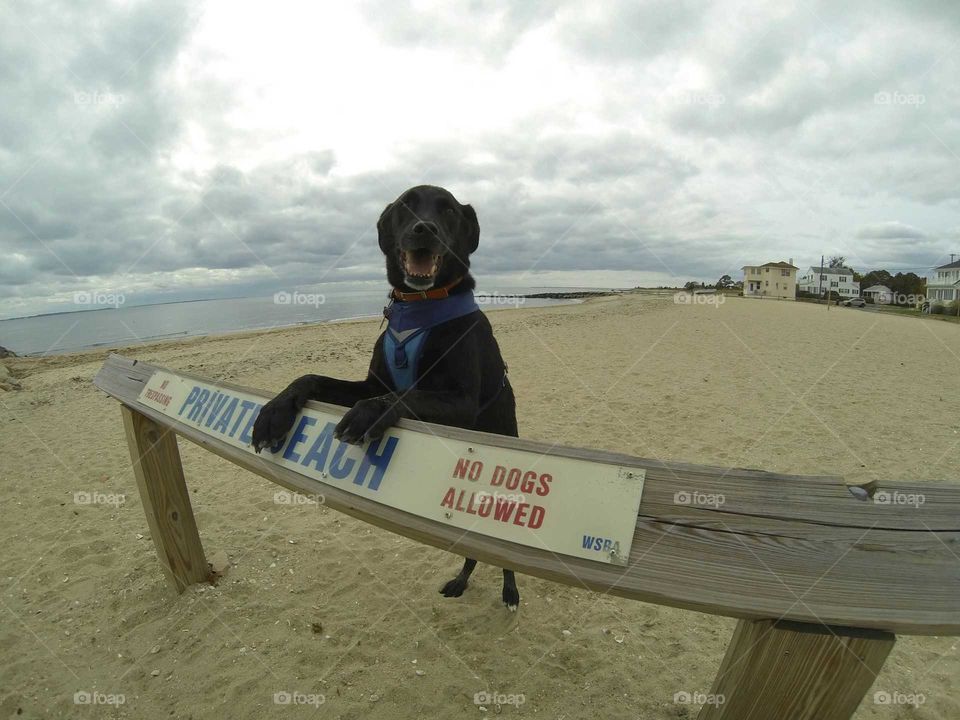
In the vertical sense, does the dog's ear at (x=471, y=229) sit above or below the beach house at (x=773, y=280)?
below

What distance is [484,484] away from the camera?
1566mm

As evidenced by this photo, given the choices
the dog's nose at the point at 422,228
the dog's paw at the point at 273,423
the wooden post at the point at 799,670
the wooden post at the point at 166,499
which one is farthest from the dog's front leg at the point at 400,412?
the wooden post at the point at 166,499

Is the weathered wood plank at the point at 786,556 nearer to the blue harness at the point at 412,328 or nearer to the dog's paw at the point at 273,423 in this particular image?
the dog's paw at the point at 273,423

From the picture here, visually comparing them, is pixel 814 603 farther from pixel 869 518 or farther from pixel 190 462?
pixel 190 462

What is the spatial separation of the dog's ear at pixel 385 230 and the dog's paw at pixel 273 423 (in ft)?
4.94

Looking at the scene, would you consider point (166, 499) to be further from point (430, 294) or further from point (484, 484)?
point (484, 484)

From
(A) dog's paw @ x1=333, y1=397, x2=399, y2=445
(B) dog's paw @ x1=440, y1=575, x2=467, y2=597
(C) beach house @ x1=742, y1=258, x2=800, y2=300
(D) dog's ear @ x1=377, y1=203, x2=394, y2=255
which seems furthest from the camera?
(C) beach house @ x1=742, y1=258, x2=800, y2=300

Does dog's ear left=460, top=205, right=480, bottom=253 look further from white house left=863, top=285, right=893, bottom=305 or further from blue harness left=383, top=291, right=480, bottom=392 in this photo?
white house left=863, top=285, right=893, bottom=305

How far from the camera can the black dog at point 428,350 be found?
7.73ft

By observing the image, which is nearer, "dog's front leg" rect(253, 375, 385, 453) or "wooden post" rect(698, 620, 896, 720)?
"wooden post" rect(698, 620, 896, 720)

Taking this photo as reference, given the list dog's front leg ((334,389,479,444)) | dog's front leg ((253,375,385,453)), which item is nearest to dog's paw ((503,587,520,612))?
dog's front leg ((334,389,479,444))

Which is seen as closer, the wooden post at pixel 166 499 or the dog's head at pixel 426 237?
the dog's head at pixel 426 237

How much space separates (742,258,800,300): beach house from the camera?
7869 centimetres

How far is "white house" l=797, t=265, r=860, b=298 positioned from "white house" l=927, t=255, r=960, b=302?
17029 mm
